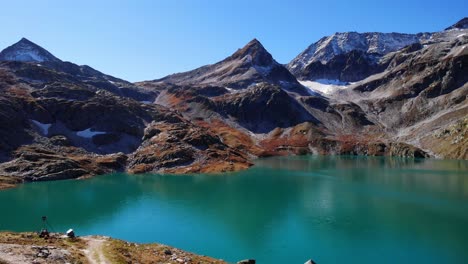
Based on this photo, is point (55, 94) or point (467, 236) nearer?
point (467, 236)

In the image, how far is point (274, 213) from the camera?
75500 mm

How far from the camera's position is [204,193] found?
100 meters

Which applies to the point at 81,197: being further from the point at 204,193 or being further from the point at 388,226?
the point at 388,226

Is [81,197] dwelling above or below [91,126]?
below

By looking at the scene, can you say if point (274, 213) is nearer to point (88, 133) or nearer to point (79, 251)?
point (79, 251)

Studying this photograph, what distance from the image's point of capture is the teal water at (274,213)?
52969 millimetres

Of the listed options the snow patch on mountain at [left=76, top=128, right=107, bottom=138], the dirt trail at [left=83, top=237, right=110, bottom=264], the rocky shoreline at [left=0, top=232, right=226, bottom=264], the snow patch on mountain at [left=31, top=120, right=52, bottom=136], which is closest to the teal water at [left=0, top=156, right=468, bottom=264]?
the rocky shoreline at [left=0, top=232, right=226, bottom=264]

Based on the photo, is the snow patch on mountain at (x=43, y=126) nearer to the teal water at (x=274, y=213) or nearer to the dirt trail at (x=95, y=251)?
the teal water at (x=274, y=213)

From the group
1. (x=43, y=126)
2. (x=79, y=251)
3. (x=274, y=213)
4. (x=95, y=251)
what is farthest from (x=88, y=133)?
(x=79, y=251)

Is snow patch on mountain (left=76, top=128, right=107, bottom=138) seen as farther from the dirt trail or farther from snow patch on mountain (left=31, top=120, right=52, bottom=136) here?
the dirt trail

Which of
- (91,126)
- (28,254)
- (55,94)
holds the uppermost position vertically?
(55,94)

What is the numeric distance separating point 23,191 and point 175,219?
174 feet

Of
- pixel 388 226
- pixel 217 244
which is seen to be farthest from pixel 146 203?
pixel 388 226

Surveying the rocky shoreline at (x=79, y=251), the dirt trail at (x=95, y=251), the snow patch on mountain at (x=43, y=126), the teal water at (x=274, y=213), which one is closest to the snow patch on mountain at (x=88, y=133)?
the snow patch on mountain at (x=43, y=126)
